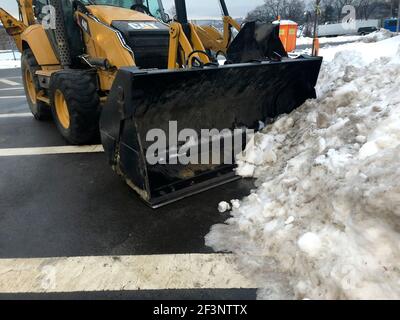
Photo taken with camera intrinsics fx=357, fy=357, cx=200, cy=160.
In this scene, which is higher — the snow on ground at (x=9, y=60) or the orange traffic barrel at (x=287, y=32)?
the orange traffic barrel at (x=287, y=32)

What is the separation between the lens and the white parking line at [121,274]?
263 centimetres

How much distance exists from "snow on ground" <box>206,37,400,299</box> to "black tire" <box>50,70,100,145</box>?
7.62 ft

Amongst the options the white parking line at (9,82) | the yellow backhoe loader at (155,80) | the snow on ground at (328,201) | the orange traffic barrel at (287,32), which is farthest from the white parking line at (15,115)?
the orange traffic barrel at (287,32)

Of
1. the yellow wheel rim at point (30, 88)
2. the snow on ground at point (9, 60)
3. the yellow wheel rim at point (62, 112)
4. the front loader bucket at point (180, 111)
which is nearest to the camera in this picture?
the front loader bucket at point (180, 111)

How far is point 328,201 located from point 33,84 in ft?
20.8

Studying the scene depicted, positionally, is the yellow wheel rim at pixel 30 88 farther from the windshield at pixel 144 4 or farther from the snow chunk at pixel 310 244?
the snow chunk at pixel 310 244

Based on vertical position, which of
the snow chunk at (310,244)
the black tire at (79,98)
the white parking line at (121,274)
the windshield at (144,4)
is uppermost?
the windshield at (144,4)

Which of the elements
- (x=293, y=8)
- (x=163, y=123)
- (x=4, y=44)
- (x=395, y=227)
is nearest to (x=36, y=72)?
(x=163, y=123)

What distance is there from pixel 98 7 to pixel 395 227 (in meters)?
5.07

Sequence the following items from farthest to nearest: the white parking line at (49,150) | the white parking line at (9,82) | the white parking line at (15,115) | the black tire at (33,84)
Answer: the white parking line at (9,82)
the white parking line at (15,115)
the black tire at (33,84)
the white parking line at (49,150)

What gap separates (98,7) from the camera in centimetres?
548

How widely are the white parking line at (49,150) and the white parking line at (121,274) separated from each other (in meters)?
2.81

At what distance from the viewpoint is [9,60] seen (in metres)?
26.8

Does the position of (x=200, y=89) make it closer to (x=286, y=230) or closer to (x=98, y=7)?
(x=286, y=230)
